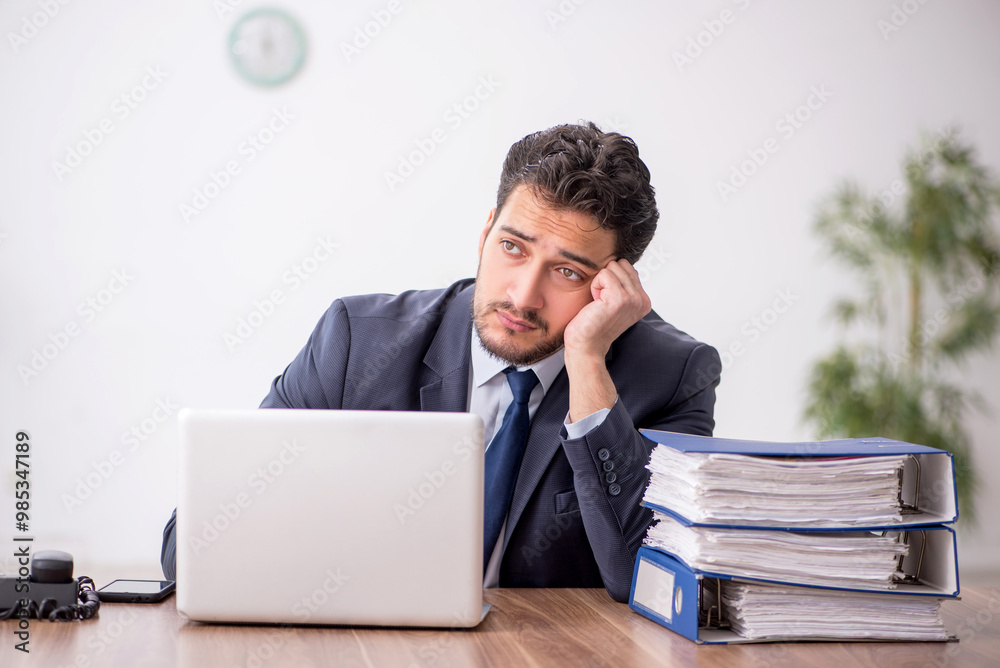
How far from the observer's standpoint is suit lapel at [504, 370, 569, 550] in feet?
4.84

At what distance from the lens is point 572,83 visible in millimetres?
3824

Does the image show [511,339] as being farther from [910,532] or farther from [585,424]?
[910,532]

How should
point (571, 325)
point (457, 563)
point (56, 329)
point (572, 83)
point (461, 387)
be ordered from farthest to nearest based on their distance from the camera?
1. point (572, 83)
2. point (56, 329)
3. point (461, 387)
4. point (571, 325)
5. point (457, 563)

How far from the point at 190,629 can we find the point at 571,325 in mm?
792

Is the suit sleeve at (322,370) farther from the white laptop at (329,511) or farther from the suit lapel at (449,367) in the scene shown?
the white laptop at (329,511)

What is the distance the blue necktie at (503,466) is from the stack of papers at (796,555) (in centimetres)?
50

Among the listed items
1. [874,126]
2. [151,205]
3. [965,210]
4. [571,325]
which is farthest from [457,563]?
[874,126]

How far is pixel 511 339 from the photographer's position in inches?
60.5

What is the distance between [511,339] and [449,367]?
145mm

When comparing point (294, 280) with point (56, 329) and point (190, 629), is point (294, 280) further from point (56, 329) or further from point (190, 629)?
point (190, 629)

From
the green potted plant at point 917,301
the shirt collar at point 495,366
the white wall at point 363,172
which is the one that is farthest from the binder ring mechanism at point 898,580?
the white wall at point 363,172

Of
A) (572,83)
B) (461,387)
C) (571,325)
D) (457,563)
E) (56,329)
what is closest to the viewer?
(457,563)

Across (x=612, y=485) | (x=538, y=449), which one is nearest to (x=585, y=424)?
(x=612, y=485)

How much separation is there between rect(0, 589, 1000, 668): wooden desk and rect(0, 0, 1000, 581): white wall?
2780mm
